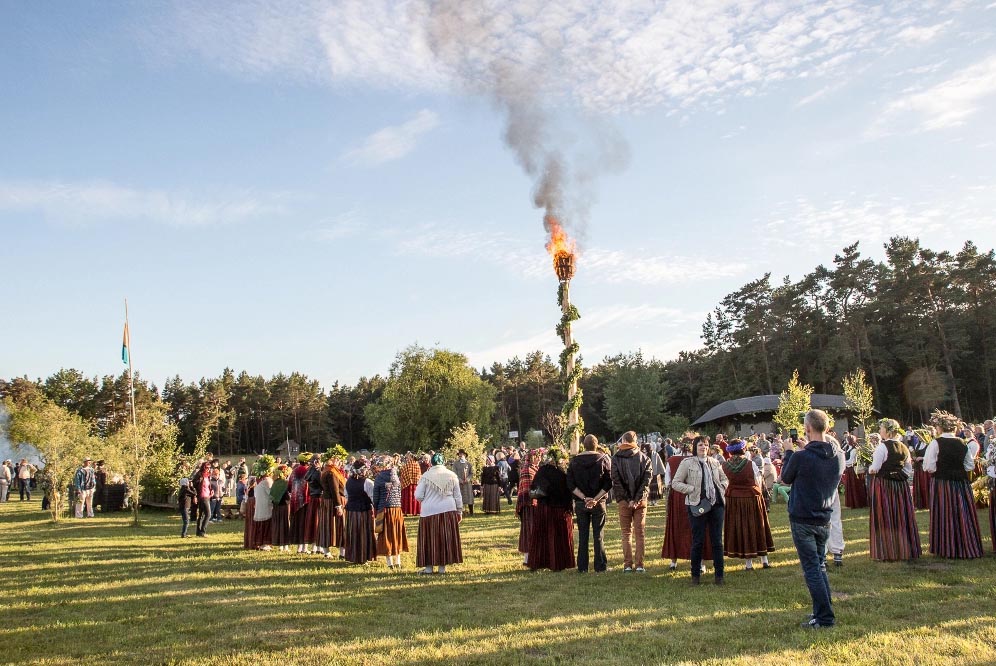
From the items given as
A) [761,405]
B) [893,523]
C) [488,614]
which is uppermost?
[761,405]

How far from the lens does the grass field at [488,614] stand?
20.2 feet

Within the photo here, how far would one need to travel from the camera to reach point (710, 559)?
10156 mm

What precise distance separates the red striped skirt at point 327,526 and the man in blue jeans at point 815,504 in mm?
8861

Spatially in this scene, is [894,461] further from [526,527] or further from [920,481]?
[920,481]

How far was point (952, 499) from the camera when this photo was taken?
971cm

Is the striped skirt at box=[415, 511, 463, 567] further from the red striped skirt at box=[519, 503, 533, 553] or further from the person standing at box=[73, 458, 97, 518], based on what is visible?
the person standing at box=[73, 458, 97, 518]

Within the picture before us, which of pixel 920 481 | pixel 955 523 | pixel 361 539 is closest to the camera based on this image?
pixel 955 523

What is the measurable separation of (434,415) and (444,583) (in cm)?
5420

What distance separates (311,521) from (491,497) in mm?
7850

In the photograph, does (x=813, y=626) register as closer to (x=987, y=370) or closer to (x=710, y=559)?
(x=710, y=559)

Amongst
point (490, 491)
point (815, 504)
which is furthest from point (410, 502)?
point (815, 504)

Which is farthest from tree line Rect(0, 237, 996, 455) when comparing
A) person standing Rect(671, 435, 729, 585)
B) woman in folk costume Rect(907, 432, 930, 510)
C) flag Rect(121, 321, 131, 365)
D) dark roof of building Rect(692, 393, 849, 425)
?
person standing Rect(671, 435, 729, 585)

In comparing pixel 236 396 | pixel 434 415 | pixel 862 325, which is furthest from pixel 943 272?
pixel 236 396

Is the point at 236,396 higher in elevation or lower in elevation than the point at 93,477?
higher
